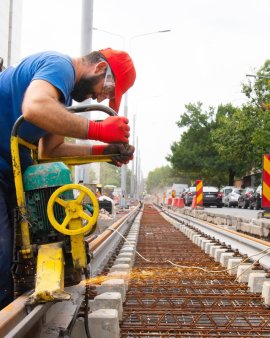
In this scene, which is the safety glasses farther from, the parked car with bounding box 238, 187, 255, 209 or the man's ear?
the parked car with bounding box 238, 187, 255, 209

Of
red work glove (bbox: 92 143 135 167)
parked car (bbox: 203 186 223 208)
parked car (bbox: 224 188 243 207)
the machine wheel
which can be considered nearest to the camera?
the machine wheel

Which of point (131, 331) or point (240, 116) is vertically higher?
point (240, 116)

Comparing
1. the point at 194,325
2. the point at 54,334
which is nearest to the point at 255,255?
the point at 194,325

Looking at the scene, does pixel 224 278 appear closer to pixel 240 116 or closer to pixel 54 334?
pixel 54 334

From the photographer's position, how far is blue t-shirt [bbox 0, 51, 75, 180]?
2.36 metres

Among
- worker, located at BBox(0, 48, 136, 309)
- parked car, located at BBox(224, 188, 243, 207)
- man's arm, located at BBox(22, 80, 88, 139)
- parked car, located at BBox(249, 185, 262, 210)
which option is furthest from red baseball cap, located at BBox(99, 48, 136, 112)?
parked car, located at BBox(224, 188, 243, 207)

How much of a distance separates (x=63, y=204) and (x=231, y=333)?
154 centimetres

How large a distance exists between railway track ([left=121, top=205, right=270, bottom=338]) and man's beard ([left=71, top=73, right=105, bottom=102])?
1515 mm

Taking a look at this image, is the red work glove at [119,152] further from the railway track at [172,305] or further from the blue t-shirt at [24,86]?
the railway track at [172,305]

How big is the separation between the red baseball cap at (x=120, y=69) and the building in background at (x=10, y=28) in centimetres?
6015

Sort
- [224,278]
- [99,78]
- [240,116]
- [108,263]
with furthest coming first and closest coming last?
[240,116] → [108,263] → [224,278] → [99,78]

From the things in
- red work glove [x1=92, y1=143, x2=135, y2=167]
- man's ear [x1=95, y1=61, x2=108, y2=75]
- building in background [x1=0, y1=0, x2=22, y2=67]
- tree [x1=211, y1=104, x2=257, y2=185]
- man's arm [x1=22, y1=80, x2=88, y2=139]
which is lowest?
red work glove [x1=92, y1=143, x2=135, y2=167]

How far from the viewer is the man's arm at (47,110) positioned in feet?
7.25

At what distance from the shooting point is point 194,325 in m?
3.35
